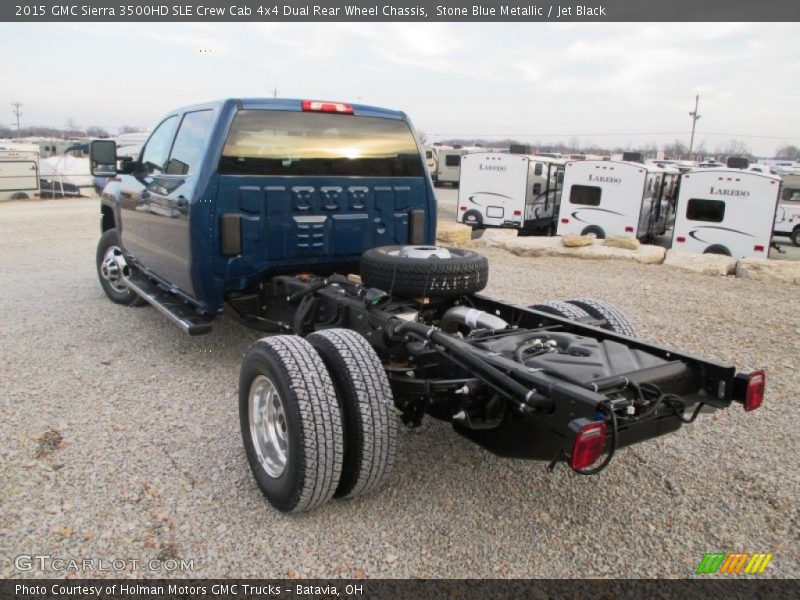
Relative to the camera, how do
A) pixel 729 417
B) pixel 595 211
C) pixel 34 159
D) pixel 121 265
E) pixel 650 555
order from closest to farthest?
pixel 650 555 < pixel 729 417 < pixel 121 265 < pixel 595 211 < pixel 34 159

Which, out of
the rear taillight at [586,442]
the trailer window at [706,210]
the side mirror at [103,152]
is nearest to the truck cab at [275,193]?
the side mirror at [103,152]

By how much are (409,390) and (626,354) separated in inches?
43.9

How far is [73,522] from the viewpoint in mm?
3016

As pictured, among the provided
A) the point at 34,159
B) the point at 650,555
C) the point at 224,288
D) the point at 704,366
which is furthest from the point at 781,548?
the point at 34,159

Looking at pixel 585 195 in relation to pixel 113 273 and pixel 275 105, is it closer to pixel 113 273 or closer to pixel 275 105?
pixel 113 273

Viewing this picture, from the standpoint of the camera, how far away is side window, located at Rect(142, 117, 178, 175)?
18.5 feet

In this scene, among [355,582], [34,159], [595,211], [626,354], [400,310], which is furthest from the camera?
[34,159]

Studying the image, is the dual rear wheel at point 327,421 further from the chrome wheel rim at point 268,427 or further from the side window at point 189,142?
the side window at point 189,142

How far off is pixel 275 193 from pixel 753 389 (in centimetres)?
336

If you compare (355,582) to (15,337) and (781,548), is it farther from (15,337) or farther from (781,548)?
(15,337)

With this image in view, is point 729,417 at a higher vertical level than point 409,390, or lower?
lower

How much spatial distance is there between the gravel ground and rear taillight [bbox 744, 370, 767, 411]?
71 centimetres

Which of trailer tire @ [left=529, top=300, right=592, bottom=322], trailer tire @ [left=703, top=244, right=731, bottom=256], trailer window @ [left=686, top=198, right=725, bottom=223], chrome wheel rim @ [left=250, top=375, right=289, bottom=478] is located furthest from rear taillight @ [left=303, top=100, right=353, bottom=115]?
trailer window @ [left=686, top=198, right=725, bottom=223]

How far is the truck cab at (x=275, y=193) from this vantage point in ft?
14.9
